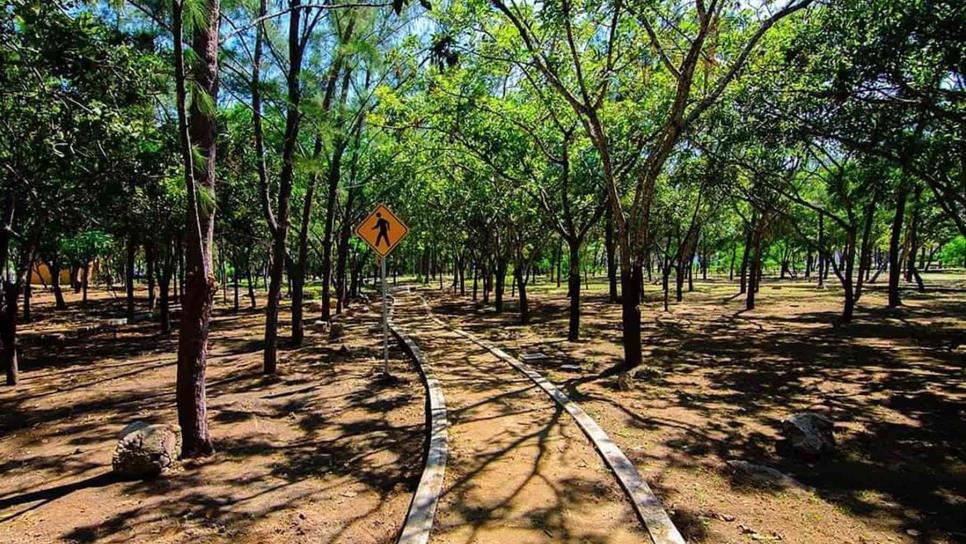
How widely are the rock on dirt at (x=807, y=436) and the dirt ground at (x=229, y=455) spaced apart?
3.58 m

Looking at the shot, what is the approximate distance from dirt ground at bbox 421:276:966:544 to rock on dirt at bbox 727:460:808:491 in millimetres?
73

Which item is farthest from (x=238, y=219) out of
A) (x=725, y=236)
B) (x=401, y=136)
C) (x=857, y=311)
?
(x=725, y=236)

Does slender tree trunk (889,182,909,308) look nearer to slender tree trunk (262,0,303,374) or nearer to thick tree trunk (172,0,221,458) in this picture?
slender tree trunk (262,0,303,374)

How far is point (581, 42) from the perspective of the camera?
977cm

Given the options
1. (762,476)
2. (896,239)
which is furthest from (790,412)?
(896,239)

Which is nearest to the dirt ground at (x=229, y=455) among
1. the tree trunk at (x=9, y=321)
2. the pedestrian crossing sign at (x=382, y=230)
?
the tree trunk at (x=9, y=321)

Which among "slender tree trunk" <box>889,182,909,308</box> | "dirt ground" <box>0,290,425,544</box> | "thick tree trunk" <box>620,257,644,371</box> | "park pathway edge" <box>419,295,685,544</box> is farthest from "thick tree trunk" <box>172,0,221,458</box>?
"slender tree trunk" <box>889,182,909,308</box>

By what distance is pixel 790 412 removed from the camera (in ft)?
21.2

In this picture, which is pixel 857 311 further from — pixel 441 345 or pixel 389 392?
pixel 389 392

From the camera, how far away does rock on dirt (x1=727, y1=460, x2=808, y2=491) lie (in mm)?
4332

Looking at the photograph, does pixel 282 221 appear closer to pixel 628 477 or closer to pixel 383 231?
pixel 383 231

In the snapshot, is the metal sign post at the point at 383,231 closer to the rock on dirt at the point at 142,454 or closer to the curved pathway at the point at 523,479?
the curved pathway at the point at 523,479

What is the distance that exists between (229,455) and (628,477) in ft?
12.7

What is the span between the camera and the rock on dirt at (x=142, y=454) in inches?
183
